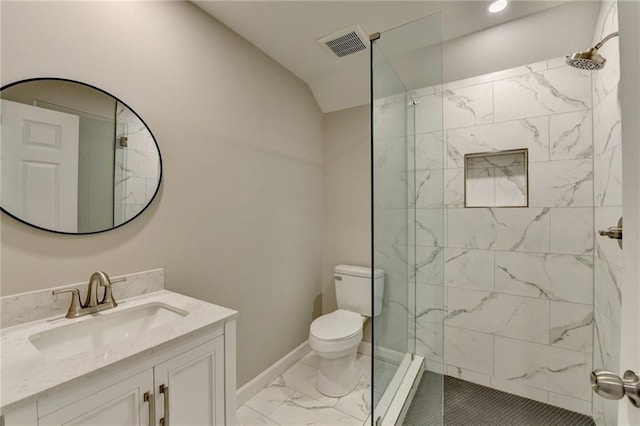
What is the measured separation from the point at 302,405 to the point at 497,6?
277cm

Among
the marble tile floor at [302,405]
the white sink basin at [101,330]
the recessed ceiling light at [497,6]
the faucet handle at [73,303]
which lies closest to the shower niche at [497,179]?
the recessed ceiling light at [497,6]

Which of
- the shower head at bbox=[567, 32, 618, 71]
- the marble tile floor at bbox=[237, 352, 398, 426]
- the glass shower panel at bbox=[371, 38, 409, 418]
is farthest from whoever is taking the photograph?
the marble tile floor at bbox=[237, 352, 398, 426]

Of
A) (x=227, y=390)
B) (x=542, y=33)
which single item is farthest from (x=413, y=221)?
(x=542, y=33)

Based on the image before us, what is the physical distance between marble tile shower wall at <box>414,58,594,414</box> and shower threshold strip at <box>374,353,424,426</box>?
124mm

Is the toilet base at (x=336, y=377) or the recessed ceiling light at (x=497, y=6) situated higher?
the recessed ceiling light at (x=497, y=6)

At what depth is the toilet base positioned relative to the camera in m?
1.93

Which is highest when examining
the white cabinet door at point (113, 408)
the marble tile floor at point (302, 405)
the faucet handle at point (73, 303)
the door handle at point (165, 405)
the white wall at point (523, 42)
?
the white wall at point (523, 42)

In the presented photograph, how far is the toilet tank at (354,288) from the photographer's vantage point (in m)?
2.32

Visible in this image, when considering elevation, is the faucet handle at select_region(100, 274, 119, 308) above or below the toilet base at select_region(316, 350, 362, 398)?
above

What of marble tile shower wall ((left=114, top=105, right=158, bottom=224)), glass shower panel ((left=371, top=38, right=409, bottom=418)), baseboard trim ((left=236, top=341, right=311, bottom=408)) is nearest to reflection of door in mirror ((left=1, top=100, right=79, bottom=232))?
marble tile shower wall ((left=114, top=105, right=158, bottom=224))

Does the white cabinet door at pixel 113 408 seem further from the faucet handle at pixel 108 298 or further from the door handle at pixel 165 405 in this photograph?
the faucet handle at pixel 108 298

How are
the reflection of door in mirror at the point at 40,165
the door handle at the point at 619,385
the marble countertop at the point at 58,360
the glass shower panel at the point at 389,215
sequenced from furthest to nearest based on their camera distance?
the glass shower panel at the point at 389,215 < the reflection of door in mirror at the point at 40,165 < the marble countertop at the point at 58,360 < the door handle at the point at 619,385

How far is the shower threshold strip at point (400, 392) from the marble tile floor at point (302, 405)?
1.16 feet

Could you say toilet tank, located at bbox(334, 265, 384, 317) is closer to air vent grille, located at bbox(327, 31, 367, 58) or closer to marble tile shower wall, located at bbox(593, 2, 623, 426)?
marble tile shower wall, located at bbox(593, 2, 623, 426)
